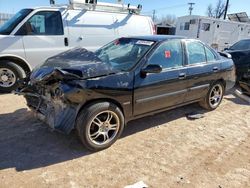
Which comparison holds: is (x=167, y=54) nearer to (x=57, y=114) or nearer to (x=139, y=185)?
(x=57, y=114)

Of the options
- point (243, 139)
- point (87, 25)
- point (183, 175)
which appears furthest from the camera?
point (87, 25)

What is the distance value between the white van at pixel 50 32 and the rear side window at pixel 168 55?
3.26 m

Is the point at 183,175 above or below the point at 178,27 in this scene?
below

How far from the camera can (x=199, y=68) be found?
15.5ft

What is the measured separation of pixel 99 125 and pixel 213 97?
2.99m

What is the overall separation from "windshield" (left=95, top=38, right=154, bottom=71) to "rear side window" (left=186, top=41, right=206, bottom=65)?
882 millimetres

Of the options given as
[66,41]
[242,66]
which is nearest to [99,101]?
[66,41]

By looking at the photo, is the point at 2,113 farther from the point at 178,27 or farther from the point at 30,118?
the point at 178,27

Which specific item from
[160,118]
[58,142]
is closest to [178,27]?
[160,118]

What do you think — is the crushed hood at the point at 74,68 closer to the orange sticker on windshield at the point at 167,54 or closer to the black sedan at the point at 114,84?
the black sedan at the point at 114,84

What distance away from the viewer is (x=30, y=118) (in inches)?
180

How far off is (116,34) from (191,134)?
4.25m

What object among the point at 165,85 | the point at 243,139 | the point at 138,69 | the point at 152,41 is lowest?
the point at 243,139

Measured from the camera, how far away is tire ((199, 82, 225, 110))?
522 cm
